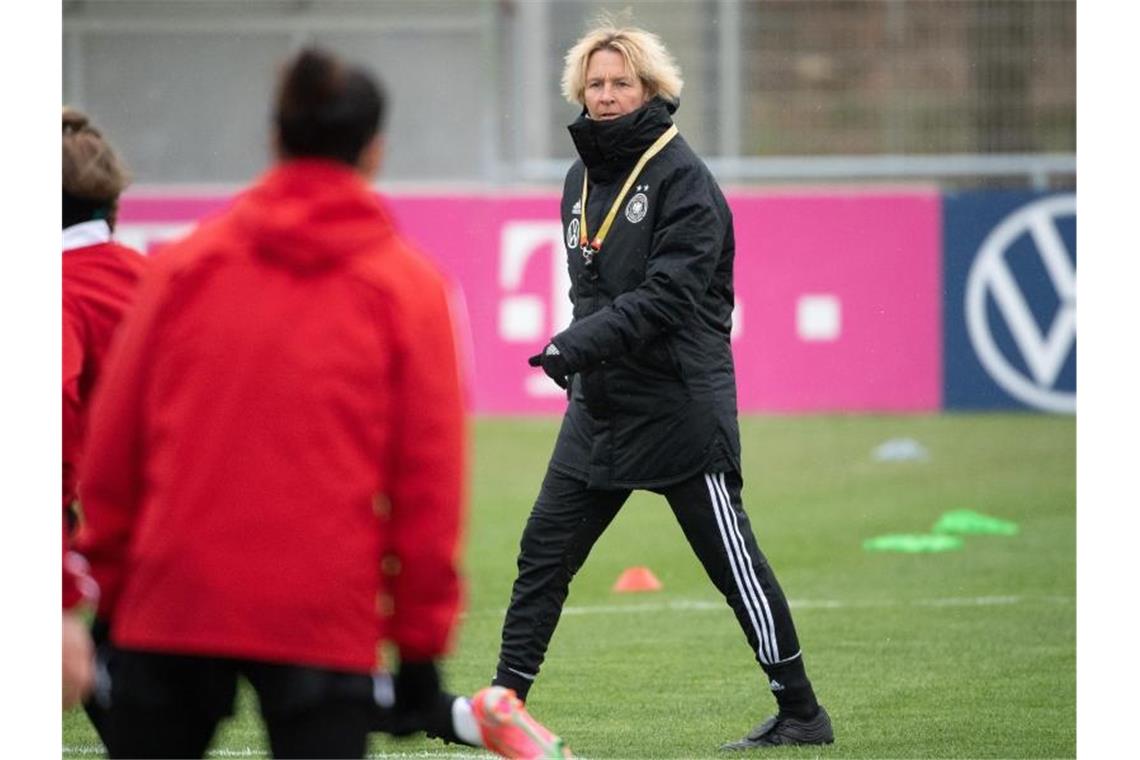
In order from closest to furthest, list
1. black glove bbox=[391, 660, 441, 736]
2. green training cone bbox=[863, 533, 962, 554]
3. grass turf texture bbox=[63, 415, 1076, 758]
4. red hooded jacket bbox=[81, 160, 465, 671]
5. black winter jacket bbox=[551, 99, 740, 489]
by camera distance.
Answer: red hooded jacket bbox=[81, 160, 465, 671] < black glove bbox=[391, 660, 441, 736] < black winter jacket bbox=[551, 99, 740, 489] < grass turf texture bbox=[63, 415, 1076, 758] < green training cone bbox=[863, 533, 962, 554]

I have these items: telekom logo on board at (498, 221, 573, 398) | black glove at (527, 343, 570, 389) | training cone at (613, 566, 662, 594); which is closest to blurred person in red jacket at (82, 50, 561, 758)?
black glove at (527, 343, 570, 389)

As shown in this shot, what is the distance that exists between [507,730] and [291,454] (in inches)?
77.2

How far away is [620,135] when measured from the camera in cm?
630

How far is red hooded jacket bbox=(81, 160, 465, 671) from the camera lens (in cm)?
364

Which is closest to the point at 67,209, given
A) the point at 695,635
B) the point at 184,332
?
the point at 184,332

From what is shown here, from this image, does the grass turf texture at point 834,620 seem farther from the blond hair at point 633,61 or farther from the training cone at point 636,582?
the blond hair at point 633,61

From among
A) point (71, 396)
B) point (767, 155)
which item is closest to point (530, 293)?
point (767, 155)

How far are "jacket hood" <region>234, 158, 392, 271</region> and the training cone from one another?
21.0ft

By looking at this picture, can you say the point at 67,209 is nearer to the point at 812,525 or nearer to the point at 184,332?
the point at 184,332

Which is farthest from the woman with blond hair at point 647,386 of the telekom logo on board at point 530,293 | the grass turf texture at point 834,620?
the telekom logo on board at point 530,293

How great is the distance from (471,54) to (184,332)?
18041 mm

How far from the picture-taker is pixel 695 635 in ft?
28.9

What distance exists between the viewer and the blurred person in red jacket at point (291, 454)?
365 cm

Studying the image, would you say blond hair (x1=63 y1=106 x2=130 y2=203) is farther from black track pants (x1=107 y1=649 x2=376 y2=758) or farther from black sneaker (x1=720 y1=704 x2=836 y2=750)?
black sneaker (x1=720 y1=704 x2=836 y2=750)
